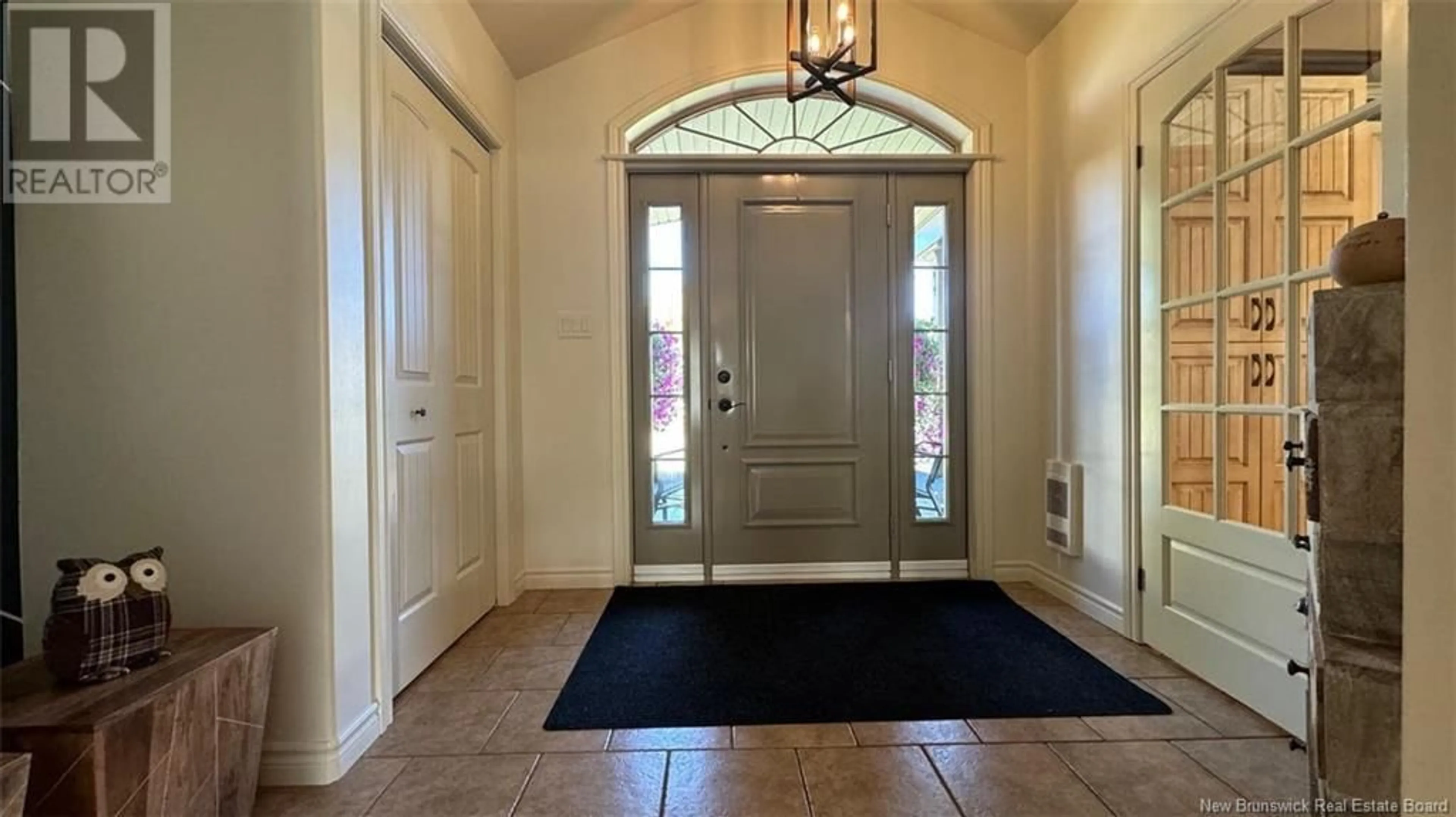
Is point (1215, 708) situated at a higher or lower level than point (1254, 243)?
lower

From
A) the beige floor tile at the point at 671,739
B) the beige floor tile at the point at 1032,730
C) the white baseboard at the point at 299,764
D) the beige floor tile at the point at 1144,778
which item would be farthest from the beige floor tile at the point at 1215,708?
the white baseboard at the point at 299,764

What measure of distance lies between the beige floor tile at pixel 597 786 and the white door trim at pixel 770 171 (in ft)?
4.90

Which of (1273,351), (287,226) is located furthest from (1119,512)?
(287,226)

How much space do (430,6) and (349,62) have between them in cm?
67

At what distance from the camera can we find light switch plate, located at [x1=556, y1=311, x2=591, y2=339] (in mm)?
3072

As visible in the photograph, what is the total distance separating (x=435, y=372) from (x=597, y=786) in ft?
4.74

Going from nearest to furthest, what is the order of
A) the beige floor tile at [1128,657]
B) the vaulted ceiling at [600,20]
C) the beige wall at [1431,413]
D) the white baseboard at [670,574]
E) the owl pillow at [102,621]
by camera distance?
the beige wall at [1431,413], the owl pillow at [102,621], the beige floor tile at [1128,657], the vaulted ceiling at [600,20], the white baseboard at [670,574]

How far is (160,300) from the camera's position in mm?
1486

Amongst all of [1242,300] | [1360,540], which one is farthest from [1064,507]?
[1360,540]

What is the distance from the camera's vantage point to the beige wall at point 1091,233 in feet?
7.92

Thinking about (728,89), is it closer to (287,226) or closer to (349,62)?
(349,62)

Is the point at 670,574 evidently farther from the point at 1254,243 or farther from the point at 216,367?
the point at 1254,243

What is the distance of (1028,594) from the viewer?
2973 millimetres

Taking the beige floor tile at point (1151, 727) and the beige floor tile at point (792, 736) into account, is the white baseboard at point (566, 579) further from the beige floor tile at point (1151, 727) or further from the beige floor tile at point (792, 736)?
the beige floor tile at point (1151, 727)
